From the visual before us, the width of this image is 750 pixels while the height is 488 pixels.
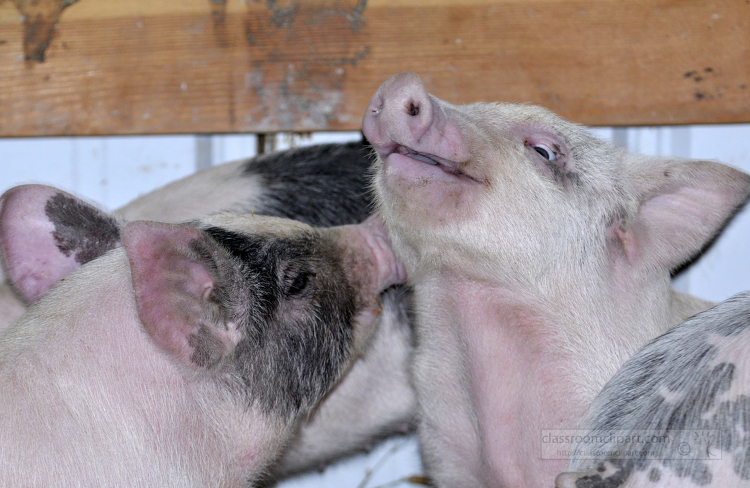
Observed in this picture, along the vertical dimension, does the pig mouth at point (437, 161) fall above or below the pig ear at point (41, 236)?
above

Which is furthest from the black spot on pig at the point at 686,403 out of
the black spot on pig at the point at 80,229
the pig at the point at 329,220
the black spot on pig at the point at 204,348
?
the black spot on pig at the point at 80,229

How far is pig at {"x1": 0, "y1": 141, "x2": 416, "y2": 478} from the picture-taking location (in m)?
2.69

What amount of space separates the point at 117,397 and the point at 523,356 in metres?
1.03

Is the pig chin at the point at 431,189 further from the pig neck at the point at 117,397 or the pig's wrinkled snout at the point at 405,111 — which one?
the pig neck at the point at 117,397

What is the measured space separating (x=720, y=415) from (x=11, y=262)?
186 centimetres

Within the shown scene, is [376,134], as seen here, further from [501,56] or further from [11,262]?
[11,262]

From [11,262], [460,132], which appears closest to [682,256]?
[460,132]

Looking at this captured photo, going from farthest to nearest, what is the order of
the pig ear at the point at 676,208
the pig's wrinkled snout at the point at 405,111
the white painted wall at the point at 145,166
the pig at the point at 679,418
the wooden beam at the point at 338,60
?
1. the white painted wall at the point at 145,166
2. the wooden beam at the point at 338,60
3. the pig ear at the point at 676,208
4. the pig's wrinkled snout at the point at 405,111
5. the pig at the point at 679,418

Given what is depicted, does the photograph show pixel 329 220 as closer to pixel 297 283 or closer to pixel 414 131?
pixel 297 283

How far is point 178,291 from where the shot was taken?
1.84 metres

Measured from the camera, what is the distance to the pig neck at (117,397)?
6.03 feet

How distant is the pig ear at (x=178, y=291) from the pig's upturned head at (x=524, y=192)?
509mm

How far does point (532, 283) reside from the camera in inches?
84.1

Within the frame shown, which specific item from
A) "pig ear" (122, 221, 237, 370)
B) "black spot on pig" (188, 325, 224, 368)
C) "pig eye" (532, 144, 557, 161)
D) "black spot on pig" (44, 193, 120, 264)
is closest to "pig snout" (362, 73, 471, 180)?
"pig eye" (532, 144, 557, 161)
